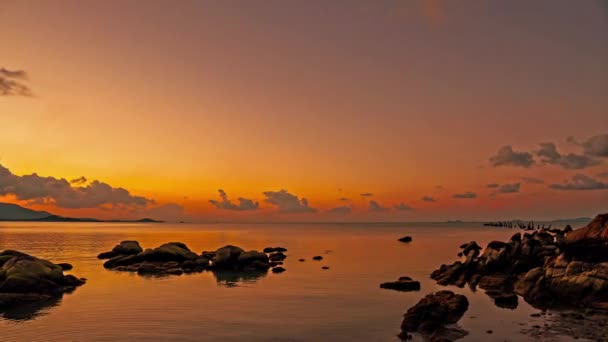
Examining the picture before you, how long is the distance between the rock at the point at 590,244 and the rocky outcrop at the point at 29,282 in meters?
42.9

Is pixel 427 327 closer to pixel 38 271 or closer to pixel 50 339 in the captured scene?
pixel 50 339

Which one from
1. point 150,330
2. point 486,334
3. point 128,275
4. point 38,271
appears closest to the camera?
point 486,334

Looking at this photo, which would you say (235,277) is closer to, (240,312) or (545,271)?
(240,312)

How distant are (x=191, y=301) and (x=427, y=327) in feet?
63.5

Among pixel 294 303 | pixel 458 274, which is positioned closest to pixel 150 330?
pixel 294 303

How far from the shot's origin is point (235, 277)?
52.1m

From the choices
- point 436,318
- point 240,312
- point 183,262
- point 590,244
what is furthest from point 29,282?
point 590,244

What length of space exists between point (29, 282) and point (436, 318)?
33.0 m

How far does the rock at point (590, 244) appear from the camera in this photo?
3653 centimetres

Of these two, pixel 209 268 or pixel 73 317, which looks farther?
pixel 209 268

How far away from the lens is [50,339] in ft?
83.4

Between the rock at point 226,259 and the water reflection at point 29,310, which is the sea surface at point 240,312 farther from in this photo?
the rock at point 226,259

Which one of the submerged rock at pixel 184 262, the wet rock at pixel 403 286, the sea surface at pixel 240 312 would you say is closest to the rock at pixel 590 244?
the sea surface at pixel 240 312

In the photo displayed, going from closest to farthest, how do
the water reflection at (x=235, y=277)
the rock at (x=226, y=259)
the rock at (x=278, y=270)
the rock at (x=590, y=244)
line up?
1. the rock at (x=590, y=244)
2. the water reflection at (x=235, y=277)
3. the rock at (x=278, y=270)
4. the rock at (x=226, y=259)
